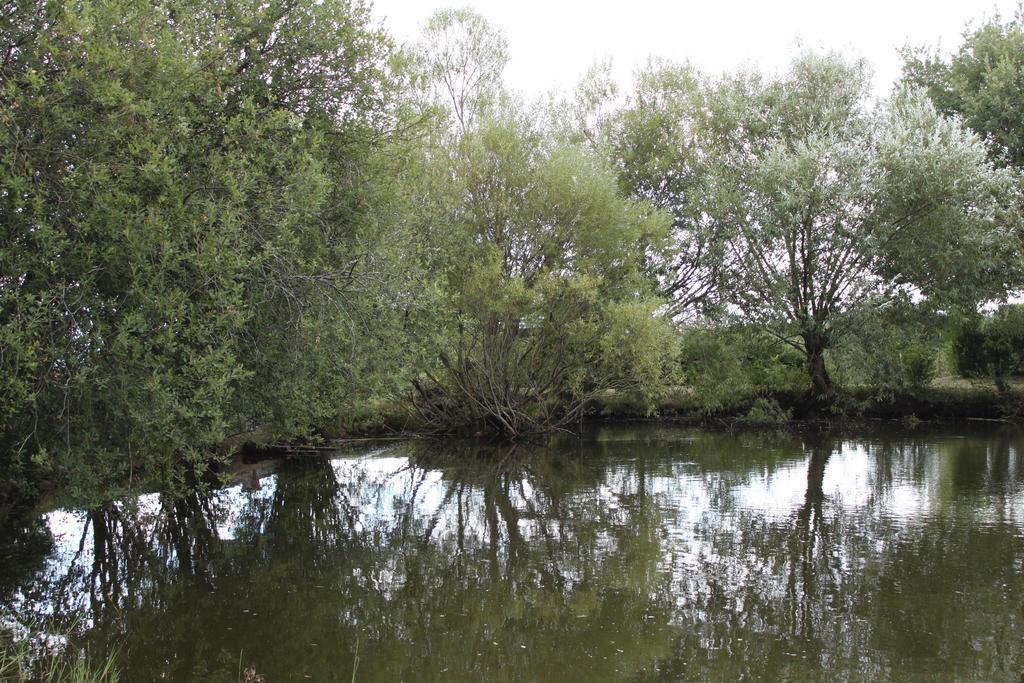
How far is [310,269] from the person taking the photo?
31.4 feet

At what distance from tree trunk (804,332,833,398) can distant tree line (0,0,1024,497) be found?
0.14 m

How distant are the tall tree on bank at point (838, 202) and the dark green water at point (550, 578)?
10419mm

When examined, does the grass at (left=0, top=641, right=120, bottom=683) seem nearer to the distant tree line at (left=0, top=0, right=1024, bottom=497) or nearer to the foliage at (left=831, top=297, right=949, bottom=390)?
the distant tree line at (left=0, top=0, right=1024, bottom=497)

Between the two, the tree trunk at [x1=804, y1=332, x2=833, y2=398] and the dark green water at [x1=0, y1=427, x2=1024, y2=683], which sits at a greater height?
the tree trunk at [x1=804, y1=332, x2=833, y2=398]

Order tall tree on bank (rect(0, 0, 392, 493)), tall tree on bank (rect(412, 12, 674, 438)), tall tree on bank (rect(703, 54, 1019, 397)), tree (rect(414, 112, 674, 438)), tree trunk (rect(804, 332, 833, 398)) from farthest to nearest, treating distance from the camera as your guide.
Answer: tree trunk (rect(804, 332, 833, 398))
tall tree on bank (rect(703, 54, 1019, 397))
tree (rect(414, 112, 674, 438))
tall tree on bank (rect(412, 12, 674, 438))
tall tree on bank (rect(0, 0, 392, 493))

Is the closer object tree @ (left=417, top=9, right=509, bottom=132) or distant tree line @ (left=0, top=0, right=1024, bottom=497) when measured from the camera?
distant tree line @ (left=0, top=0, right=1024, bottom=497)

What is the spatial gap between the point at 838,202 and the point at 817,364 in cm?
537

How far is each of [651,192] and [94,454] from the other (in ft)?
77.2

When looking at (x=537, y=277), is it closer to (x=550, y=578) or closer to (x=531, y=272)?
(x=531, y=272)

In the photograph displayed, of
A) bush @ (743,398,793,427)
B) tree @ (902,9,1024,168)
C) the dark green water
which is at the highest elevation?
tree @ (902,9,1024,168)

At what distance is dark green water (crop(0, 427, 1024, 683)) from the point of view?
24.6ft

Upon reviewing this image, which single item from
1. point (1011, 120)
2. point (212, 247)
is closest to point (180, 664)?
point (212, 247)

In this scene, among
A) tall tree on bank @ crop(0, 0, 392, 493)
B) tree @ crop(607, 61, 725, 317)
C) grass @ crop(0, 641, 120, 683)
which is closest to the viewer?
grass @ crop(0, 641, 120, 683)

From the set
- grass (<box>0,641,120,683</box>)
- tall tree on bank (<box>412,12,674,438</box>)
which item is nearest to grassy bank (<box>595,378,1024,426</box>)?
tall tree on bank (<box>412,12,674,438</box>)
